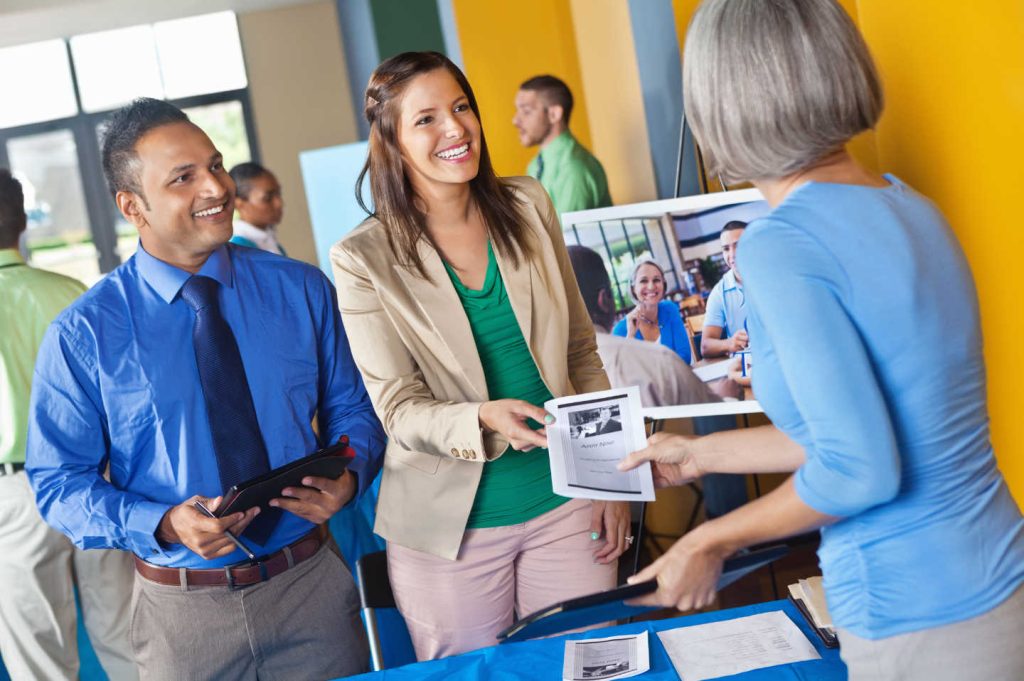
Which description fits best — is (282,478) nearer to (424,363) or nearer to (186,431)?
(186,431)

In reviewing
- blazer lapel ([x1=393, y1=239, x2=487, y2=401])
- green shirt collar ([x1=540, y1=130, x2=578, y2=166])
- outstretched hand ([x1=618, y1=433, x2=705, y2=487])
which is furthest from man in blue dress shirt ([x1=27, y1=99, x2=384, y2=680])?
green shirt collar ([x1=540, y1=130, x2=578, y2=166])

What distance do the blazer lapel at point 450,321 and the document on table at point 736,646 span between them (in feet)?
2.03

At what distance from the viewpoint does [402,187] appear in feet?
6.81

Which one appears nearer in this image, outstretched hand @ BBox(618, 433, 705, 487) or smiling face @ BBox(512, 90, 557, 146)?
outstretched hand @ BBox(618, 433, 705, 487)

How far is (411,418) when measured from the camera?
6.31 ft

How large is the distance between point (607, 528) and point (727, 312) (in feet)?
3.63

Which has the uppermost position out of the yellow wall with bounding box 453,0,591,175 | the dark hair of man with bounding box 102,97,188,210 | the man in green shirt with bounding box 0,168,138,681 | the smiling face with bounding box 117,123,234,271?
the yellow wall with bounding box 453,0,591,175

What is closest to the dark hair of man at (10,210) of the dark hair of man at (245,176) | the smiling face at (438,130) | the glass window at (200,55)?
the smiling face at (438,130)

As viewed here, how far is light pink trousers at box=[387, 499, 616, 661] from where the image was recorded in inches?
78.7

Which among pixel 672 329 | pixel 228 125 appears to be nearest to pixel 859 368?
pixel 672 329

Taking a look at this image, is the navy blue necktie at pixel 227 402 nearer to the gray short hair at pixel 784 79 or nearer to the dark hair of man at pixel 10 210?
the gray short hair at pixel 784 79

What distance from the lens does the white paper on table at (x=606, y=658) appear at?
1.57 meters

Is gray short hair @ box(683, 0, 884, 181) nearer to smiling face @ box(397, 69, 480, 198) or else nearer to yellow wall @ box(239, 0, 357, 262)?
smiling face @ box(397, 69, 480, 198)

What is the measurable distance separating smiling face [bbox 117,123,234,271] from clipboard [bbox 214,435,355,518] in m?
0.52
